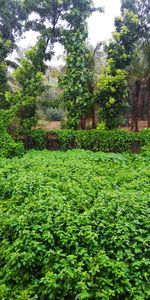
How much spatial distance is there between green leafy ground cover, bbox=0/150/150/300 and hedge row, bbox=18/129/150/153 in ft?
Answer: 20.3

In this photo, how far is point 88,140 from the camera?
12.3 meters

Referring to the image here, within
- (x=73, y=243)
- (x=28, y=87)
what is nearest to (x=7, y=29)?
(x=28, y=87)

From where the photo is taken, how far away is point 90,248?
11.8 ft

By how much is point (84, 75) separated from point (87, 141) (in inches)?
120

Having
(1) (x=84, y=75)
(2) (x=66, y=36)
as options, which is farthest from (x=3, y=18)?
(1) (x=84, y=75)

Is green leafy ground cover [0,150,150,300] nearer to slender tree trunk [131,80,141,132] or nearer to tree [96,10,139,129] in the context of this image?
tree [96,10,139,129]

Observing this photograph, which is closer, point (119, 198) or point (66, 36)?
point (119, 198)

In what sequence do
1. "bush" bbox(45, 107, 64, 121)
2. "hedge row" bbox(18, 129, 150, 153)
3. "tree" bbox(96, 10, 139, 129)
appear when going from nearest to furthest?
"hedge row" bbox(18, 129, 150, 153)
"tree" bbox(96, 10, 139, 129)
"bush" bbox(45, 107, 64, 121)

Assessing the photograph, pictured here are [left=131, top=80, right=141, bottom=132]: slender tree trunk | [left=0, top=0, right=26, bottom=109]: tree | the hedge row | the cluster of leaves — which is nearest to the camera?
the cluster of leaves

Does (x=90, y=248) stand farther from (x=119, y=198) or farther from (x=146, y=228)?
(x=119, y=198)

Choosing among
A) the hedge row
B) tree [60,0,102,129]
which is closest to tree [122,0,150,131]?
tree [60,0,102,129]

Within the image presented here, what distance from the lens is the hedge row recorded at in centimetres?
1174

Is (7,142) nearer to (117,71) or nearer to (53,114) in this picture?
(117,71)

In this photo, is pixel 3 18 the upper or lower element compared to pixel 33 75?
upper
